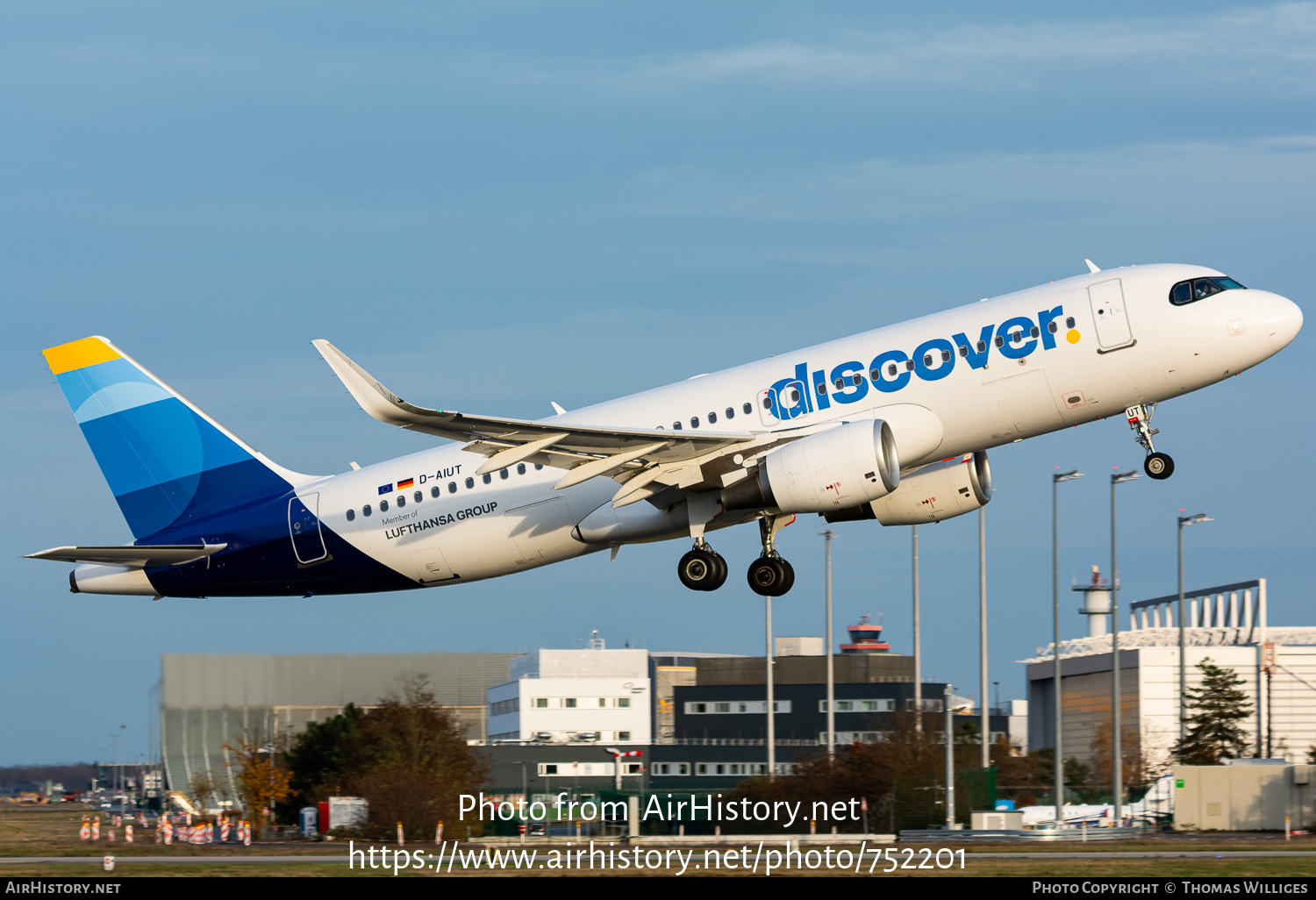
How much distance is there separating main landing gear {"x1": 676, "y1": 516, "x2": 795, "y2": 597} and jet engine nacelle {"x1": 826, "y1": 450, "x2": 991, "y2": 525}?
167 centimetres

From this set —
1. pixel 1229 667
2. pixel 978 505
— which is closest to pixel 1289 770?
pixel 978 505

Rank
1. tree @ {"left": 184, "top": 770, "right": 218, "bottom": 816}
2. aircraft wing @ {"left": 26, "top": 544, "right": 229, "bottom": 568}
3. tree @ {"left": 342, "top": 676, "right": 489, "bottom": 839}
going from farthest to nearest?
tree @ {"left": 184, "top": 770, "right": 218, "bottom": 816} → tree @ {"left": 342, "top": 676, "right": 489, "bottom": 839} → aircraft wing @ {"left": 26, "top": 544, "right": 229, "bottom": 568}

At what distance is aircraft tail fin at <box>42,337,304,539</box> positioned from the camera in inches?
1515

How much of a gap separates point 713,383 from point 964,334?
5.84 meters

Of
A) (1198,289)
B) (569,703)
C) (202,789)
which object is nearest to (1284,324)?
(1198,289)

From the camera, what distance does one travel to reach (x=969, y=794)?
204 ft

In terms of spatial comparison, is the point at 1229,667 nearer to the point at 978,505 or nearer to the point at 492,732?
the point at 492,732

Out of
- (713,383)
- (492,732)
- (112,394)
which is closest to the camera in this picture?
(713,383)

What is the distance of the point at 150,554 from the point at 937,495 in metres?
19.4

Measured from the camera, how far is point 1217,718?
98.8 m

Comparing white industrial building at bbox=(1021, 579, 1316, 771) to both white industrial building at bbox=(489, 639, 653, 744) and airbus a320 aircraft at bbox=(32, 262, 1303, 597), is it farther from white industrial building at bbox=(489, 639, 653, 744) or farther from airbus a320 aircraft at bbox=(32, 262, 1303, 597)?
airbus a320 aircraft at bbox=(32, 262, 1303, 597)

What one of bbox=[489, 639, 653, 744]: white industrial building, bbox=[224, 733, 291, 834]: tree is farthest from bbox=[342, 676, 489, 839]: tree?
bbox=[489, 639, 653, 744]: white industrial building

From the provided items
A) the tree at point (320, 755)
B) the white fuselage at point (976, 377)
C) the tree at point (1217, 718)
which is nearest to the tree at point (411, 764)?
the tree at point (320, 755)

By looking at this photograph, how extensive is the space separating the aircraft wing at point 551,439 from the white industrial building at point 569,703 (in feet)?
264
